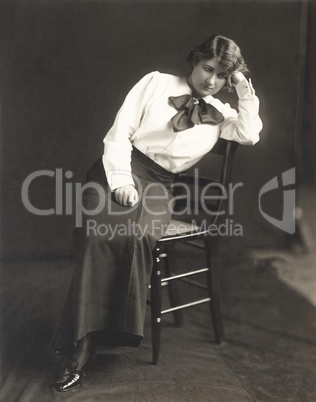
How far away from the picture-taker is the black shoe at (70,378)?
1479 millimetres

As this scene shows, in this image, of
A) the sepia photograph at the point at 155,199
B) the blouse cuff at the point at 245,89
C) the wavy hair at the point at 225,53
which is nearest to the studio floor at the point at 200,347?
the sepia photograph at the point at 155,199

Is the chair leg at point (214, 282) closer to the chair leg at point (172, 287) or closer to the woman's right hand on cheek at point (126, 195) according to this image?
the chair leg at point (172, 287)

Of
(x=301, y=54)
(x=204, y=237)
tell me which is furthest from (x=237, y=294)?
(x=301, y=54)

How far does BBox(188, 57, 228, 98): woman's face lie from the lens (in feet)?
5.35

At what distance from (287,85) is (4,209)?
1.26m

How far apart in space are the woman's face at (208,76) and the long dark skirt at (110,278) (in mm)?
501

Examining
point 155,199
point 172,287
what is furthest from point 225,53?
point 172,287

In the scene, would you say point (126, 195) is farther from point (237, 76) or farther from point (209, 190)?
point (237, 76)

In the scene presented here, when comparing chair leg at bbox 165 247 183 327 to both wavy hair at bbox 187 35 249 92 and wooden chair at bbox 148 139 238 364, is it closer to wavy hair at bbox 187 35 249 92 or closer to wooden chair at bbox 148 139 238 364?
wooden chair at bbox 148 139 238 364

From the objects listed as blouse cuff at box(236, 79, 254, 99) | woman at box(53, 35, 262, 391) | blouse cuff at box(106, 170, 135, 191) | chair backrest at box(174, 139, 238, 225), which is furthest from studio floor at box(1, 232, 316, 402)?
blouse cuff at box(236, 79, 254, 99)

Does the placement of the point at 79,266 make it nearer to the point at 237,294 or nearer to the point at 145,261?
the point at 145,261

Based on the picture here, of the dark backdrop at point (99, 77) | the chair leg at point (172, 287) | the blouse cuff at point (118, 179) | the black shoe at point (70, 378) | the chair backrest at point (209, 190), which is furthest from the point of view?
the chair leg at point (172, 287)

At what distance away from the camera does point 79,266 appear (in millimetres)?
1491

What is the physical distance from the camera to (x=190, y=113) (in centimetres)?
170
